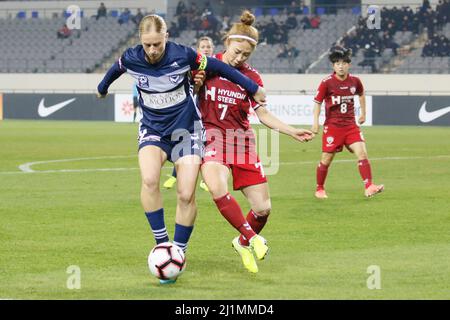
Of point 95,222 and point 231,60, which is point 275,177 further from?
point 231,60

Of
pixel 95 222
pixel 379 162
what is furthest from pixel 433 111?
pixel 95 222

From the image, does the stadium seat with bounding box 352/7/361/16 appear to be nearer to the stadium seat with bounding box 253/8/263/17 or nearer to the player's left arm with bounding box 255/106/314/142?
the stadium seat with bounding box 253/8/263/17

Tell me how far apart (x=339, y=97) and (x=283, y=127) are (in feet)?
22.9

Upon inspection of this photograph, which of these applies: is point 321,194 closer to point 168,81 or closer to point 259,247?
point 259,247

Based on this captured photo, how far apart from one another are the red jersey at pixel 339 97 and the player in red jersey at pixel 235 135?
254 inches

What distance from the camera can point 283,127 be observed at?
895 cm

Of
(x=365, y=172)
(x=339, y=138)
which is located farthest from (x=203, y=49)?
(x=365, y=172)

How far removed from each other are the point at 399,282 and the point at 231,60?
2.52 metres

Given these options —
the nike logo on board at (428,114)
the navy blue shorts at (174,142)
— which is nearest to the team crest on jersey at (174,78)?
the navy blue shorts at (174,142)

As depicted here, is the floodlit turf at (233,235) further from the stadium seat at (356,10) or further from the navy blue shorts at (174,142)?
the stadium seat at (356,10)

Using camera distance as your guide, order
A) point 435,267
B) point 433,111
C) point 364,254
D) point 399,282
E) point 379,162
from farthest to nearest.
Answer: point 433,111
point 379,162
point 364,254
point 435,267
point 399,282

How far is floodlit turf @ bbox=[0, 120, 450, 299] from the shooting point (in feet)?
25.7

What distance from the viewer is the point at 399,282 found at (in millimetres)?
7953

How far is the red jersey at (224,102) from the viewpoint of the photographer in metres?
9.17
